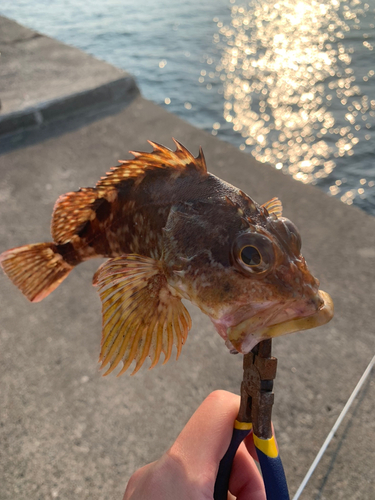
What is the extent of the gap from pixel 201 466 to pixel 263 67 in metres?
8.62

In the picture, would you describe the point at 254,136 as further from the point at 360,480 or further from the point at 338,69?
the point at 360,480

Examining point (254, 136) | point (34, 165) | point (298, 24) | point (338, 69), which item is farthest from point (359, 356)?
point (298, 24)

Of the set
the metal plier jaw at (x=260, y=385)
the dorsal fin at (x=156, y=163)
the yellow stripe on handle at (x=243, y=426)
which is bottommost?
the yellow stripe on handle at (x=243, y=426)

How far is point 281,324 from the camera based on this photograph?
3.68ft

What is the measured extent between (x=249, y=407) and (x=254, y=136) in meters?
6.02

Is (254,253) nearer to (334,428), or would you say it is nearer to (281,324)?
(281,324)

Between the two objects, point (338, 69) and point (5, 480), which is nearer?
point (5, 480)

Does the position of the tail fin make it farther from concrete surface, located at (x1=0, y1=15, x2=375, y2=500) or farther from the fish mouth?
concrete surface, located at (x1=0, y1=15, x2=375, y2=500)

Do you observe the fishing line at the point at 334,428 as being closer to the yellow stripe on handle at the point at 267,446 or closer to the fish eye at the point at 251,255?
the yellow stripe on handle at the point at 267,446

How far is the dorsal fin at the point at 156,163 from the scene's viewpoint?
4.37 ft

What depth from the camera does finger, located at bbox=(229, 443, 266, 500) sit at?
1.58 metres

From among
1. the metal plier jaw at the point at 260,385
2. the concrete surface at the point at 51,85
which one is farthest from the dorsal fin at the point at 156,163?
the concrete surface at the point at 51,85

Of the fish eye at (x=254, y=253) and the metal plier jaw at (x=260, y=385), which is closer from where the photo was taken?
the fish eye at (x=254, y=253)

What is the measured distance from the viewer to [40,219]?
14.1ft
